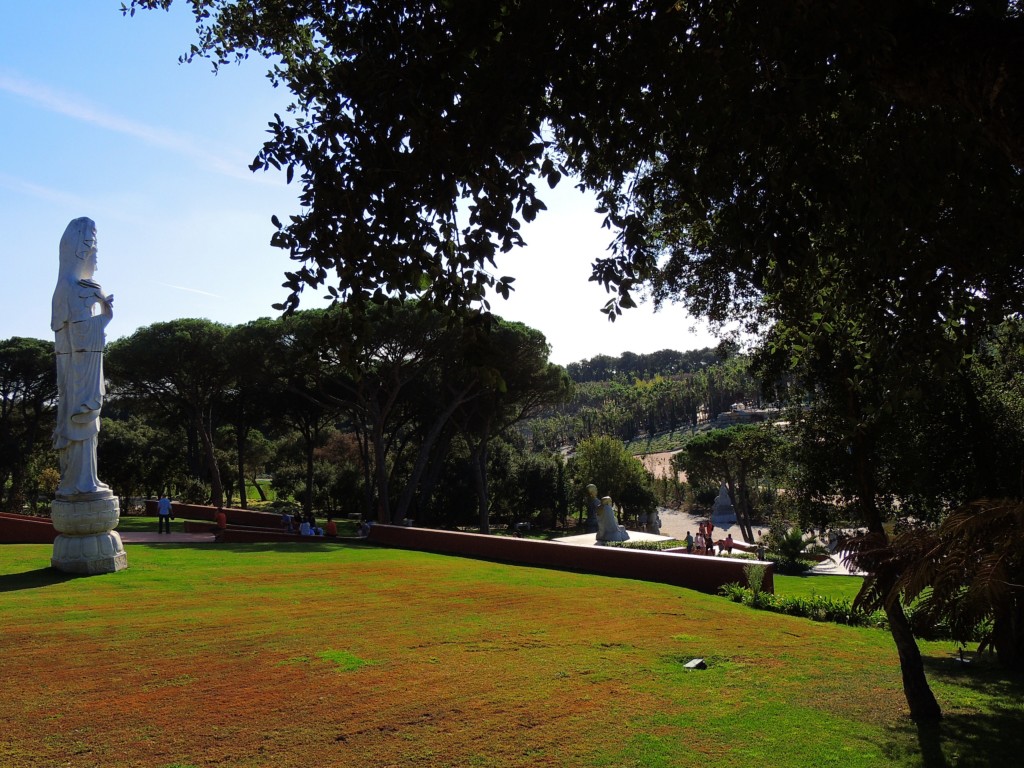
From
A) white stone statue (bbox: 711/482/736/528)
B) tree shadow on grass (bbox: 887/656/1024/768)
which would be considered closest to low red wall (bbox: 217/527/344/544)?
tree shadow on grass (bbox: 887/656/1024/768)

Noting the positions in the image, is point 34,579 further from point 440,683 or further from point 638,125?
point 638,125

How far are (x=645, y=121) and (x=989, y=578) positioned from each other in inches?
131

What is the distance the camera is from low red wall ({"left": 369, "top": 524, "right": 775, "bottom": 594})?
14.5 meters

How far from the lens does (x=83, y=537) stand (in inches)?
472

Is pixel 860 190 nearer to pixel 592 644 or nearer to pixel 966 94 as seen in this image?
pixel 966 94

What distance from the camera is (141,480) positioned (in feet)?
131

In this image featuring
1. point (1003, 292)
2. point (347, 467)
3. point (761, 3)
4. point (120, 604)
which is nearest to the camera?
point (761, 3)

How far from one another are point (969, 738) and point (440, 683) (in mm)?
4254

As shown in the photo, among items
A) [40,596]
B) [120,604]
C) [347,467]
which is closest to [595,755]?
[120,604]

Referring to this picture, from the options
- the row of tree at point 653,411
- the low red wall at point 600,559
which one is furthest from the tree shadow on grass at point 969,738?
the row of tree at point 653,411

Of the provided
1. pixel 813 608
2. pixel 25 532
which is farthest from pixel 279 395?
pixel 813 608

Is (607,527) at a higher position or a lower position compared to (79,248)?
lower

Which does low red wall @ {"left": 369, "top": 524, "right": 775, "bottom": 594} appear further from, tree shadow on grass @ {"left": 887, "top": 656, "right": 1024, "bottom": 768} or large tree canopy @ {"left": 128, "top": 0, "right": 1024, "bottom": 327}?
large tree canopy @ {"left": 128, "top": 0, "right": 1024, "bottom": 327}

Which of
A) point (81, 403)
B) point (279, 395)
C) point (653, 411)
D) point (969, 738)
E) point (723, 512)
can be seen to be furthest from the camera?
point (653, 411)
